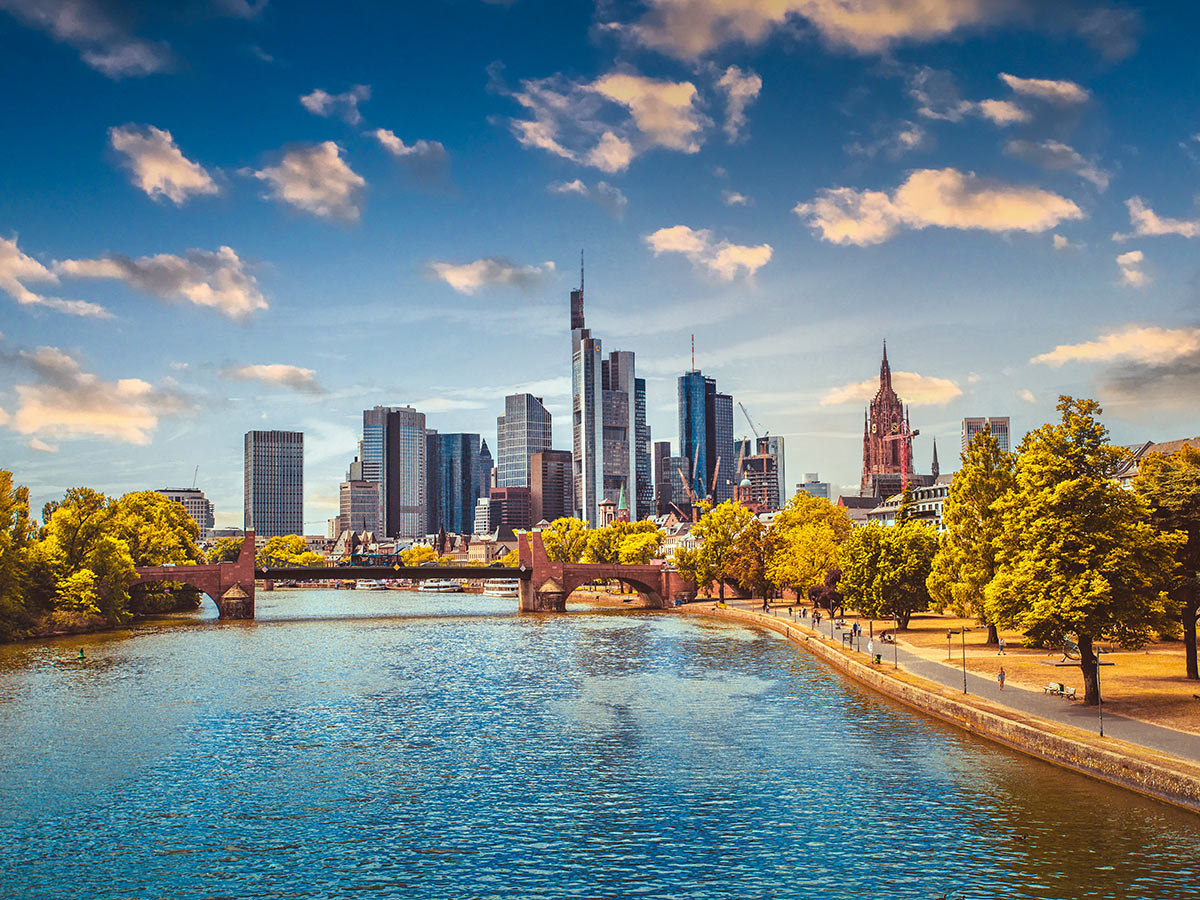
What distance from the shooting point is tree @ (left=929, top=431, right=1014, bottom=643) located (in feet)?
261

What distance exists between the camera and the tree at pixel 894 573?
3871 inches

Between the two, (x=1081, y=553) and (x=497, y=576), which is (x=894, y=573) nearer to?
(x=1081, y=553)

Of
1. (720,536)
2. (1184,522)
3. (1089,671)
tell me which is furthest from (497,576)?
(1089,671)

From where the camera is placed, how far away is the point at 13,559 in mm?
105312

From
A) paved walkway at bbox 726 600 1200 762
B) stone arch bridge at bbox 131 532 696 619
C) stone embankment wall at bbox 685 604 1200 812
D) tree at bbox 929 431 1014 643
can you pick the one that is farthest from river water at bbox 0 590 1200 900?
stone arch bridge at bbox 131 532 696 619

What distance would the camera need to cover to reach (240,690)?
249ft

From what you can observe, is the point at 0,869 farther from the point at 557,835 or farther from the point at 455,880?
the point at 557,835

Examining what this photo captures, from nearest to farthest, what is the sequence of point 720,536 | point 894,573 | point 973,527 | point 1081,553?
1. point 1081,553
2. point 973,527
3. point 894,573
4. point 720,536

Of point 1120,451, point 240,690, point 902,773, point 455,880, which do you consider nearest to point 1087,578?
point 1120,451

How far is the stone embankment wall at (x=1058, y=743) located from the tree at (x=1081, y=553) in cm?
512

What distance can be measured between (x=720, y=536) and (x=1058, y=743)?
116477 millimetres

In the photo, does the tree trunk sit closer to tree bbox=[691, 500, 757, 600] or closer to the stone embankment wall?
the stone embankment wall

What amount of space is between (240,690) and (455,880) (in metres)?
46.8

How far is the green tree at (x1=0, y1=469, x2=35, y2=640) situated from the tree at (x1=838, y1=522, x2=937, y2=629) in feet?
281
